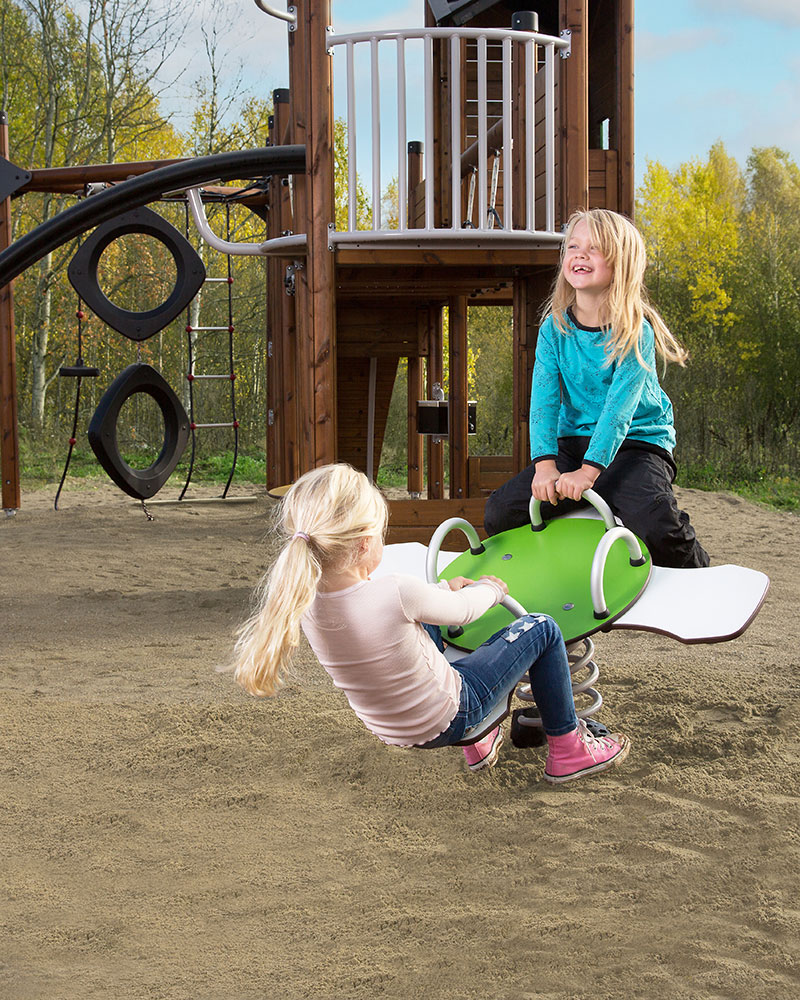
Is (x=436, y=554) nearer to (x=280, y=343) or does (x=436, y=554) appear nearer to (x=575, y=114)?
(x=575, y=114)

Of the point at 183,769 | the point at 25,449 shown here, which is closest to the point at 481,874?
the point at 183,769

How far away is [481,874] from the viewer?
8.45ft

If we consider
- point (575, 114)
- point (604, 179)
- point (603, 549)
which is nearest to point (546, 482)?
point (603, 549)

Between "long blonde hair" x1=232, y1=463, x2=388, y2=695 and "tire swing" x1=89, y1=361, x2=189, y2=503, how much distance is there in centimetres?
521

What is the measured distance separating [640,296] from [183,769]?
6.98ft

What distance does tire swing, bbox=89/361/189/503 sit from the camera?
7.50 m

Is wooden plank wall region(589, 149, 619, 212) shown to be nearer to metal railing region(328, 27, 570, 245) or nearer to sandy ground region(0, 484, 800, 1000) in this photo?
metal railing region(328, 27, 570, 245)

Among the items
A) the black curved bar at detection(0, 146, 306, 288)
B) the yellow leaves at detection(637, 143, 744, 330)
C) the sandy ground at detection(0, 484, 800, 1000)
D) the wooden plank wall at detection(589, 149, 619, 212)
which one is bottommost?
the sandy ground at detection(0, 484, 800, 1000)

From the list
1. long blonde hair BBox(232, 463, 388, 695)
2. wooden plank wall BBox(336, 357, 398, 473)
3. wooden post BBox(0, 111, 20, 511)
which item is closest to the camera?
long blonde hair BBox(232, 463, 388, 695)

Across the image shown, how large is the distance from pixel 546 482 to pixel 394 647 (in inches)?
32.7

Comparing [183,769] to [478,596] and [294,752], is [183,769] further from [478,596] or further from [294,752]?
[478,596]

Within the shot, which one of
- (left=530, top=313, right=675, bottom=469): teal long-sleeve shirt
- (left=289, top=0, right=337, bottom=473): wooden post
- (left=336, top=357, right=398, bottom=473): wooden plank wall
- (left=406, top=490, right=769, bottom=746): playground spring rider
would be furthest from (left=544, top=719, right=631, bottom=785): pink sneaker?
(left=336, top=357, right=398, bottom=473): wooden plank wall

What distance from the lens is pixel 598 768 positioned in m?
3.10

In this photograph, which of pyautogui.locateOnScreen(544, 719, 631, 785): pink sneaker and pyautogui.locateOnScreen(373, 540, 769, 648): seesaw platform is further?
pyautogui.locateOnScreen(544, 719, 631, 785): pink sneaker
